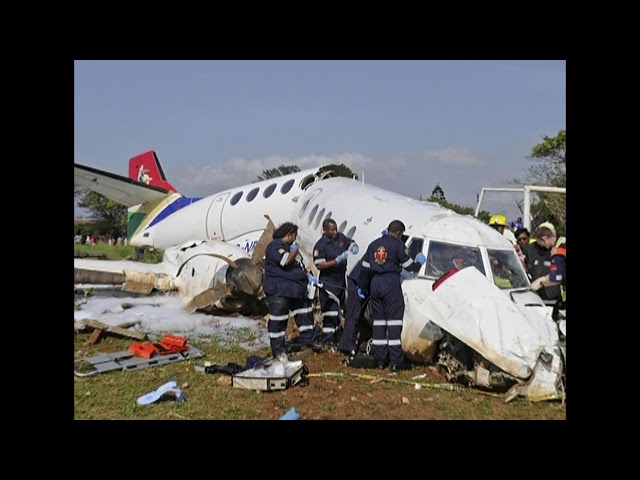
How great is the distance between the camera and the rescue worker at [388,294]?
716 centimetres

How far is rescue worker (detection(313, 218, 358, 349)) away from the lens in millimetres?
8914

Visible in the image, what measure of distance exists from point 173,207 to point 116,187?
2.68m

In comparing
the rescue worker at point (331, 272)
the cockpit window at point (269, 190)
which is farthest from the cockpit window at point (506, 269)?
the cockpit window at point (269, 190)

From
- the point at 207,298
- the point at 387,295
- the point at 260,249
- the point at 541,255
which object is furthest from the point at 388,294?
the point at 260,249

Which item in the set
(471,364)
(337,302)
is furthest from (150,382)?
(471,364)

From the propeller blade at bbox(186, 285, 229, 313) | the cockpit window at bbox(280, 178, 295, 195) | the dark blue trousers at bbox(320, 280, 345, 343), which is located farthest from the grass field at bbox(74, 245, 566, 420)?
the cockpit window at bbox(280, 178, 295, 195)

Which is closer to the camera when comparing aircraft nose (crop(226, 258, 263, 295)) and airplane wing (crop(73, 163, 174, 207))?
aircraft nose (crop(226, 258, 263, 295))

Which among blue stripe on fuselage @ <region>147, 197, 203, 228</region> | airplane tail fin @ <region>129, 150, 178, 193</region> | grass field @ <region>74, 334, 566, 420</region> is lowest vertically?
grass field @ <region>74, 334, 566, 420</region>

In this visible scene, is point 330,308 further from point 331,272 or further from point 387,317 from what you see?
point 387,317

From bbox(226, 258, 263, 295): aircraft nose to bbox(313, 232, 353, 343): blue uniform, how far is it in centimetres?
228

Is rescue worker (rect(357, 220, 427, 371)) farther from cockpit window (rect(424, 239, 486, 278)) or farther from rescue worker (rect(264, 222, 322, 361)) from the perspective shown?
rescue worker (rect(264, 222, 322, 361))

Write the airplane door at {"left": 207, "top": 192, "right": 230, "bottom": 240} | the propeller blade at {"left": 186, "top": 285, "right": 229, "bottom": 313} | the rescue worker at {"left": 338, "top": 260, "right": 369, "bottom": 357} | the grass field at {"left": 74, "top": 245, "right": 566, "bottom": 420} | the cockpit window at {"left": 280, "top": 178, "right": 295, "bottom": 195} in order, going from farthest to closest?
the airplane door at {"left": 207, "top": 192, "right": 230, "bottom": 240} → the cockpit window at {"left": 280, "top": 178, "right": 295, "bottom": 195} → the propeller blade at {"left": 186, "top": 285, "right": 229, "bottom": 313} → the rescue worker at {"left": 338, "top": 260, "right": 369, "bottom": 357} → the grass field at {"left": 74, "top": 245, "right": 566, "bottom": 420}

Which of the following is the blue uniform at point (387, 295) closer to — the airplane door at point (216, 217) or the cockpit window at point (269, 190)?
the cockpit window at point (269, 190)

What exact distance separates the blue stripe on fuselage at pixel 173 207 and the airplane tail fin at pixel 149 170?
3521mm
